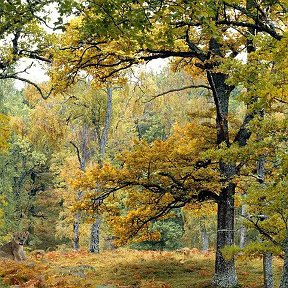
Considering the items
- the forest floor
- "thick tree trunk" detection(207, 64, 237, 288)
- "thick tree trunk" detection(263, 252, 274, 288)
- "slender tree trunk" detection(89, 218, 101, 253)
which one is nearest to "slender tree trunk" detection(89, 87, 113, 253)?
"slender tree trunk" detection(89, 218, 101, 253)

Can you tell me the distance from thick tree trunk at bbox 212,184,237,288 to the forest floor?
0.32 meters

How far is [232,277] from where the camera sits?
998 centimetres

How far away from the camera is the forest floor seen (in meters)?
9.22

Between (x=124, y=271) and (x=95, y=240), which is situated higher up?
(x=95, y=240)

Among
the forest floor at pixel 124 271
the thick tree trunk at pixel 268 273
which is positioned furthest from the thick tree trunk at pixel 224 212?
the thick tree trunk at pixel 268 273

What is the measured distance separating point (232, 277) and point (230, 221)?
1.31 meters

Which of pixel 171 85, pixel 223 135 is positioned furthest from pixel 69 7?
pixel 171 85

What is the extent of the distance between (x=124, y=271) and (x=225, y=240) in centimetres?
346

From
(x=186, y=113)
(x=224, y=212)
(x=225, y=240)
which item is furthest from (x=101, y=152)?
(x=225, y=240)

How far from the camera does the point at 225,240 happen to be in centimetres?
1012

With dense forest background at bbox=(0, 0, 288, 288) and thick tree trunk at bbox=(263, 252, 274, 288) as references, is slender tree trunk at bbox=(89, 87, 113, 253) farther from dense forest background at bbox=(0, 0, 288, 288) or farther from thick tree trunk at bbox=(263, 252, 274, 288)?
thick tree trunk at bbox=(263, 252, 274, 288)

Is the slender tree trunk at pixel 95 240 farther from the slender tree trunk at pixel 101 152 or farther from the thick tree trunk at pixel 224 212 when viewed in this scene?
the thick tree trunk at pixel 224 212

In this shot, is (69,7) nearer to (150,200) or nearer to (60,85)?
(60,85)

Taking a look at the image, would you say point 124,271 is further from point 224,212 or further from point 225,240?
point 224,212
